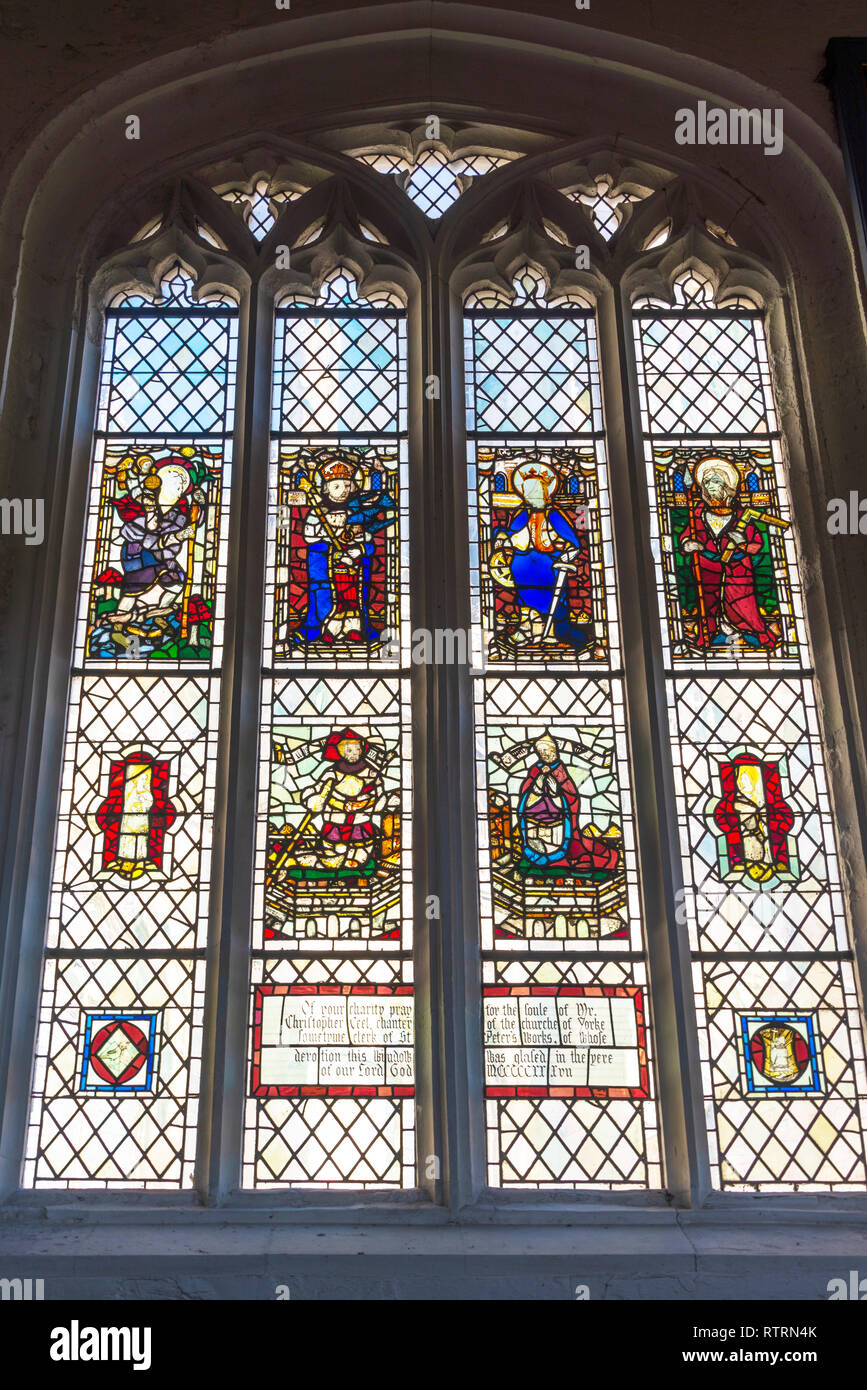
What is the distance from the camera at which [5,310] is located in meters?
4.94

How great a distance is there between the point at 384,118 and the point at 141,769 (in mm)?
2968

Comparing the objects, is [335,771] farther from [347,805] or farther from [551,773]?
[551,773]

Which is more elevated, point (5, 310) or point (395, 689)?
point (5, 310)

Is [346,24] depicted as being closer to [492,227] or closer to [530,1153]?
[492,227]

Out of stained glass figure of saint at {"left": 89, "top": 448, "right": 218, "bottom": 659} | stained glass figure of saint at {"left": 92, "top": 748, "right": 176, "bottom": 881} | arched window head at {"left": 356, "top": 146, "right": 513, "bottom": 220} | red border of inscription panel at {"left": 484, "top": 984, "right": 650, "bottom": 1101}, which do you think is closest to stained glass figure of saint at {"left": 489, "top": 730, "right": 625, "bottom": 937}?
red border of inscription panel at {"left": 484, "top": 984, "right": 650, "bottom": 1101}

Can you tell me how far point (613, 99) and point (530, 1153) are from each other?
4102 mm

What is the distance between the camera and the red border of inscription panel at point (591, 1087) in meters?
4.00

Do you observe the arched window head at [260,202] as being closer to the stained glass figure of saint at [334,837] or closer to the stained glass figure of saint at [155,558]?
the stained glass figure of saint at [155,558]

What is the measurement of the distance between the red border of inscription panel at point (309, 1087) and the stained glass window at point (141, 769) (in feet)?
0.56

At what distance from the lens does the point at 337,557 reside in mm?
4844

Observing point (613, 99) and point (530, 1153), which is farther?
point (613, 99)

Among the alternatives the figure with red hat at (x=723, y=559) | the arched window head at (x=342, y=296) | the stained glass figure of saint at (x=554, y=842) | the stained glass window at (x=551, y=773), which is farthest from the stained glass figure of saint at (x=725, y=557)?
the arched window head at (x=342, y=296)

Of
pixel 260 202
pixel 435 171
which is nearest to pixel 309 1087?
pixel 260 202
